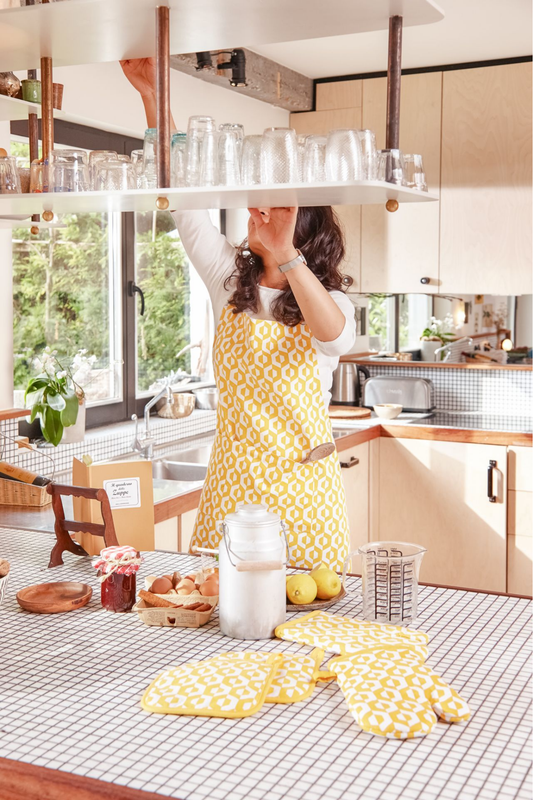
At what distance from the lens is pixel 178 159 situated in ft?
5.41

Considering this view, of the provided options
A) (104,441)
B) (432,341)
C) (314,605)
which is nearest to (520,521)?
(432,341)

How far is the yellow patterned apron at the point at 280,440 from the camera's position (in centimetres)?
209

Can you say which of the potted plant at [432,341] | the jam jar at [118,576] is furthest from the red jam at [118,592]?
the potted plant at [432,341]

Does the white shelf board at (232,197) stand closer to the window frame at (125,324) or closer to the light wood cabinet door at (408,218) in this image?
the window frame at (125,324)

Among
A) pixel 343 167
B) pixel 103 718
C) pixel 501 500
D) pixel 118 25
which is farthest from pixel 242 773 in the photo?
pixel 501 500

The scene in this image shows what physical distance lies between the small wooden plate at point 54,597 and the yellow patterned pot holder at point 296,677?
1.52ft

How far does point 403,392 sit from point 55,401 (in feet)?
6.72

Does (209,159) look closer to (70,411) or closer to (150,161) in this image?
(150,161)

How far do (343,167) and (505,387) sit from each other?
3.17m

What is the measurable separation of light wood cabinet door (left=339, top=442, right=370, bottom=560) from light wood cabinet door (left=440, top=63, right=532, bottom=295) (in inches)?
40.7

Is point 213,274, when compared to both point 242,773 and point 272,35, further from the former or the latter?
point 242,773

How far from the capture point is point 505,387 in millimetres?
4480

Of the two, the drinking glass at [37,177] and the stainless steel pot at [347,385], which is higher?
the drinking glass at [37,177]

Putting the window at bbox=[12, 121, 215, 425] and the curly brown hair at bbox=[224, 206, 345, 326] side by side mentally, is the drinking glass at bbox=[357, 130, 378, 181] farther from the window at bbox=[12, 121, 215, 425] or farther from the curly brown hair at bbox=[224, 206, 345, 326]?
the window at bbox=[12, 121, 215, 425]
